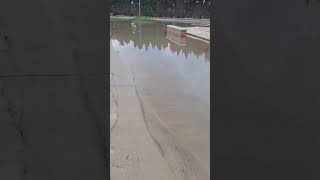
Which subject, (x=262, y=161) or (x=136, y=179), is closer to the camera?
(x=262, y=161)

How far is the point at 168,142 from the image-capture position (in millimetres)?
7766

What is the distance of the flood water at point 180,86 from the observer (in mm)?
8359
